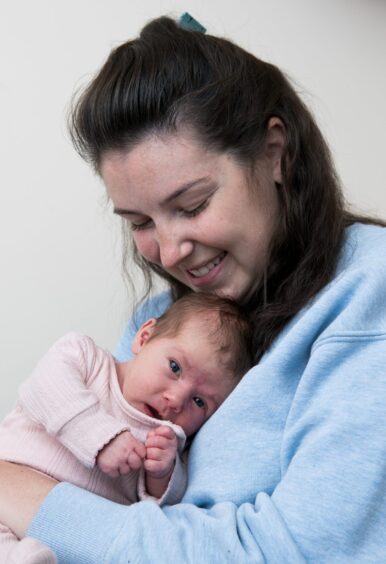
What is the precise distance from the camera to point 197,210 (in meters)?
1.31

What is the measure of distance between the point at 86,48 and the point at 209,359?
3.93 feet

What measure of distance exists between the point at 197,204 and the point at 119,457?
1.51ft

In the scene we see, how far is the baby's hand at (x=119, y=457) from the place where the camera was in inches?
46.0

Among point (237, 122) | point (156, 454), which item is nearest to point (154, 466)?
point (156, 454)

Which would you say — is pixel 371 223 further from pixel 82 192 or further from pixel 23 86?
pixel 23 86

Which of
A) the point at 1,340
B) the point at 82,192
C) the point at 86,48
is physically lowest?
the point at 1,340

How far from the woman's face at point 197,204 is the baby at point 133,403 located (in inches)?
4.2

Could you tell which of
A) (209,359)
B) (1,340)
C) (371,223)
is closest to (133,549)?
(209,359)

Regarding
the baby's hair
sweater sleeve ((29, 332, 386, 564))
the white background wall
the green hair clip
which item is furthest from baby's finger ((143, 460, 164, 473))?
the white background wall

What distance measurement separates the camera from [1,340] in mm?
2176

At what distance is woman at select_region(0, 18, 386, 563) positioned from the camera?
0.96 m

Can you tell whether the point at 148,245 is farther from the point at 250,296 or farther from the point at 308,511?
the point at 308,511

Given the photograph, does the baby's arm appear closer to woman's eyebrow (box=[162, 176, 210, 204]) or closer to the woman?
the woman

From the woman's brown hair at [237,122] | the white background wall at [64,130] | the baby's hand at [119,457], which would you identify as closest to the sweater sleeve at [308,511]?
the baby's hand at [119,457]
